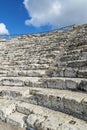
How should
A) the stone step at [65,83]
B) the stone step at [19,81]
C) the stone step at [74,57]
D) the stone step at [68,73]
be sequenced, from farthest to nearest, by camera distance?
1. the stone step at [74,57]
2. the stone step at [19,81]
3. the stone step at [68,73]
4. the stone step at [65,83]

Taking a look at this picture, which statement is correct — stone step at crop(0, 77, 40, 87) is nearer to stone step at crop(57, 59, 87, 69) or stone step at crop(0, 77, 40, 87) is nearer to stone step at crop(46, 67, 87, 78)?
stone step at crop(46, 67, 87, 78)

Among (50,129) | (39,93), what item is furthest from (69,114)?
(39,93)

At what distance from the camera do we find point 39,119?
3447mm

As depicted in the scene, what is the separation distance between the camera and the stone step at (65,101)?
10.8ft

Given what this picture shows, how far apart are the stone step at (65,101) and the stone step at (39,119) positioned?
0.35ft

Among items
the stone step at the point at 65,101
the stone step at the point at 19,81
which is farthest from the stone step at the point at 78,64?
the stone step at the point at 65,101

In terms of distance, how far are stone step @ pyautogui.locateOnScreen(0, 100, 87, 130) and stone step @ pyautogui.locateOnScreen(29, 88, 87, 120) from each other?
11 cm

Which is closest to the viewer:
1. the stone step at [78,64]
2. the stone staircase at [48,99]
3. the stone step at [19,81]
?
the stone staircase at [48,99]

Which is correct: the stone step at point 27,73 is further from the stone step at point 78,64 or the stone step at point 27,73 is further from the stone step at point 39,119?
the stone step at point 39,119

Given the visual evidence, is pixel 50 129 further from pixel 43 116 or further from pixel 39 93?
pixel 39 93

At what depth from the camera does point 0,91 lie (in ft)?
16.6

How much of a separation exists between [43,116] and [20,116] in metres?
0.57

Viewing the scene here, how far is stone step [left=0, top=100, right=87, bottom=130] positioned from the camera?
310 cm

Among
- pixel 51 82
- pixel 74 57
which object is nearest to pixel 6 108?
pixel 51 82
